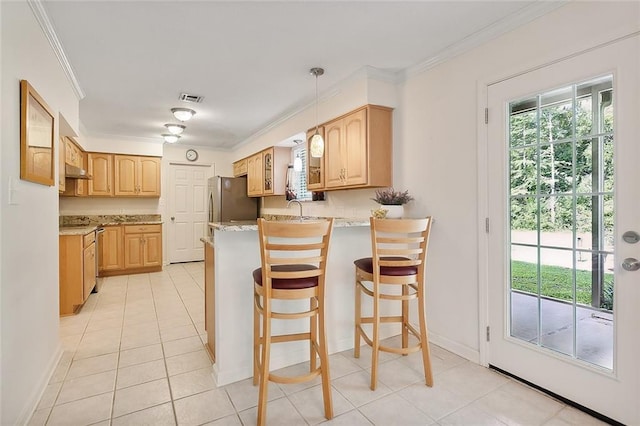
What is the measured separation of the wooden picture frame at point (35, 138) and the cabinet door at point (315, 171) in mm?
2404

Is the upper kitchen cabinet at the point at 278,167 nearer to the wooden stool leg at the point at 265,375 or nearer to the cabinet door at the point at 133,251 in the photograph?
the cabinet door at the point at 133,251

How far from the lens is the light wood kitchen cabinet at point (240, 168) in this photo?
6173 mm

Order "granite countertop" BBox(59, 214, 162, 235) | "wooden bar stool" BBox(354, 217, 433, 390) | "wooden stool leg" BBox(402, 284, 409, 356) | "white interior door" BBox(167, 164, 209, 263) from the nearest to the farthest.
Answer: "wooden bar stool" BBox(354, 217, 433, 390) < "wooden stool leg" BBox(402, 284, 409, 356) < "granite countertop" BBox(59, 214, 162, 235) < "white interior door" BBox(167, 164, 209, 263)

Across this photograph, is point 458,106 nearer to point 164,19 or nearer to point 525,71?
point 525,71

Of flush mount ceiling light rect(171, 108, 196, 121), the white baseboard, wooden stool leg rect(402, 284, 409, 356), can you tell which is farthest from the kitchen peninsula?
flush mount ceiling light rect(171, 108, 196, 121)

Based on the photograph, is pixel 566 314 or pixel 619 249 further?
pixel 566 314

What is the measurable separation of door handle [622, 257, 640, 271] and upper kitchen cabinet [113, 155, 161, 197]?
21.2ft

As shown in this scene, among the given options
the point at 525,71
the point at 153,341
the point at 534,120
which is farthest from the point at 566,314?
the point at 153,341

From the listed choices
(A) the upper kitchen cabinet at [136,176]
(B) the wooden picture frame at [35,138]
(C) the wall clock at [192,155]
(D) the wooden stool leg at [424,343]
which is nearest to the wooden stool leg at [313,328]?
(D) the wooden stool leg at [424,343]

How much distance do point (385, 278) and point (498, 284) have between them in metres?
0.86

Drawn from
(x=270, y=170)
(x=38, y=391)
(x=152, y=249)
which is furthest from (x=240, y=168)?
(x=38, y=391)

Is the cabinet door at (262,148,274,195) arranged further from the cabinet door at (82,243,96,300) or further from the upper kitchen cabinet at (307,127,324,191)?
the cabinet door at (82,243,96,300)

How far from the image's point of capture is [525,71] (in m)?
2.10

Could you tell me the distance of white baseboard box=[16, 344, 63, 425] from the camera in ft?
5.56
